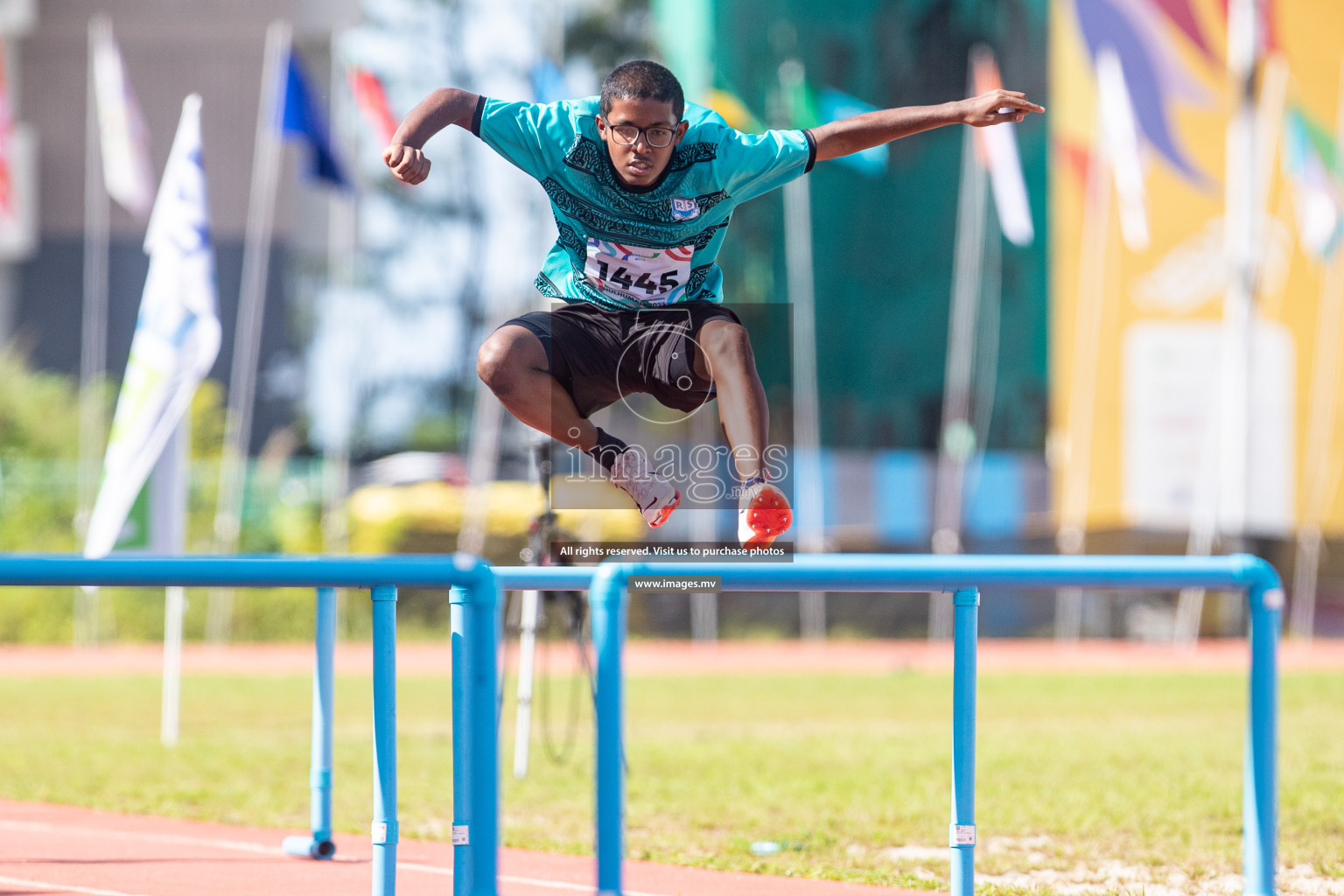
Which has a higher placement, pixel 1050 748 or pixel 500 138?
pixel 500 138

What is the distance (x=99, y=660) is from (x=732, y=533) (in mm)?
8331

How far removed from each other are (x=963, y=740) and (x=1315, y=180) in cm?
1825

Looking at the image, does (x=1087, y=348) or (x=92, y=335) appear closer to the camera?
(x=92, y=335)

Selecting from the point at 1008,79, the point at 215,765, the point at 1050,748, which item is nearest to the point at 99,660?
the point at 215,765

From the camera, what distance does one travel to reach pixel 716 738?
10.7 metres

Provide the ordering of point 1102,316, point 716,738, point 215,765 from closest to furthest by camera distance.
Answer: point 215,765 → point 716,738 → point 1102,316

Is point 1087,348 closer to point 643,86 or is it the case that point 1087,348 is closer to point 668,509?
point 668,509

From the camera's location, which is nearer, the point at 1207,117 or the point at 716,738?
the point at 716,738

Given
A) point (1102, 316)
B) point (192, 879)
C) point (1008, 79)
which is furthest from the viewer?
point (1008, 79)

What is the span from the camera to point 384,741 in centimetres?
442

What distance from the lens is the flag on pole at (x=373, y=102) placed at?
15.5m

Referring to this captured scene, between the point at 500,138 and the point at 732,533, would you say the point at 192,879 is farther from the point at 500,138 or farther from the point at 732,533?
the point at 732,533

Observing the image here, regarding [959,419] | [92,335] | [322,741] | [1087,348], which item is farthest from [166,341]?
[1087,348]

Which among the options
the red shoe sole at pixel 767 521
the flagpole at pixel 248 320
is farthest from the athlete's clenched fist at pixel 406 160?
the flagpole at pixel 248 320
